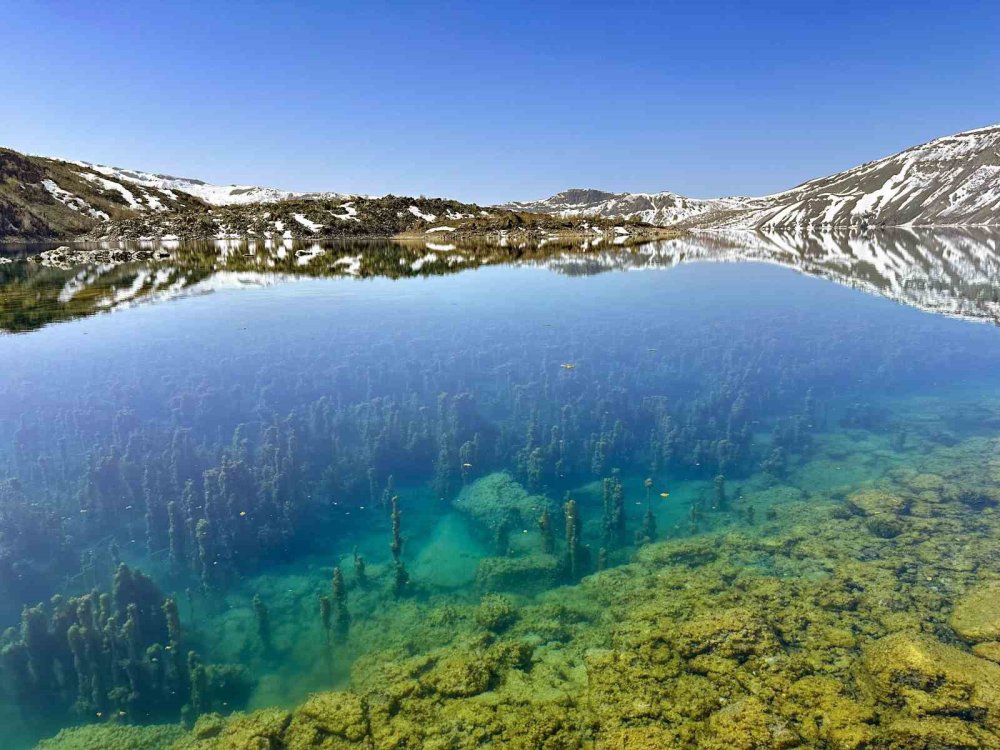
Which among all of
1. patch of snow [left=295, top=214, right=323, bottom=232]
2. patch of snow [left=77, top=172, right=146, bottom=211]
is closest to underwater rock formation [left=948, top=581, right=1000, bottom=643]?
patch of snow [left=295, top=214, right=323, bottom=232]

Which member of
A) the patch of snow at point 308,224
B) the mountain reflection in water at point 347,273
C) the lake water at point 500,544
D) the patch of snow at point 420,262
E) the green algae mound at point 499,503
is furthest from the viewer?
the patch of snow at point 308,224

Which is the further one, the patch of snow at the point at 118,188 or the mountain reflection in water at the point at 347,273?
the patch of snow at the point at 118,188

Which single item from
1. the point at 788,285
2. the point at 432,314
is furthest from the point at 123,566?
the point at 788,285

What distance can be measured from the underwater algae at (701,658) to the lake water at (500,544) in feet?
0.17

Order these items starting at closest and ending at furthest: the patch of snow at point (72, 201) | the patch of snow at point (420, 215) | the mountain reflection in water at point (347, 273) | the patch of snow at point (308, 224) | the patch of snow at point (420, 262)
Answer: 1. the mountain reflection in water at point (347, 273)
2. the patch of snow at point (420, 262)
3. the patch of snow at point (72, 201)
4. the patch of snow at point (308, 224)
5. the patch of snow at point (420, 215)

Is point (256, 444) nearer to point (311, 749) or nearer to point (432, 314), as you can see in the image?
point (311, 749)

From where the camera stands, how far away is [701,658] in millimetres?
9305

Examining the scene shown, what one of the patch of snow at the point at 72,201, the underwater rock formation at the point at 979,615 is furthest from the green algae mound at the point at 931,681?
the patch of snow at the point at 72,201

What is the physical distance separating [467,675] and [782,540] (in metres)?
8.49

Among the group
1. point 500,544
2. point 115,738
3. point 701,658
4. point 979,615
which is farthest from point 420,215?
point 979,615

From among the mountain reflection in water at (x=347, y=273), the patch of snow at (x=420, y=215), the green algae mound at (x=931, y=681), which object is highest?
the patch of snow at (x=420, y=215)

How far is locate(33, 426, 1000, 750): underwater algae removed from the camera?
311 inches

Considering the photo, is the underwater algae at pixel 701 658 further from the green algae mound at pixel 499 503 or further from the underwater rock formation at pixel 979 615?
the green algae mound at pixel 499 503

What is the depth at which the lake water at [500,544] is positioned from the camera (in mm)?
8594
